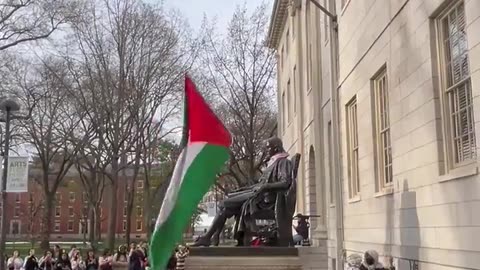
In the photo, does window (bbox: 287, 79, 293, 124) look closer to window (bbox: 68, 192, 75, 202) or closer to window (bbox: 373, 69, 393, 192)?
window (bbox: 373, 69, 393, 192)

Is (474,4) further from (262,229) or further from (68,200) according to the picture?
(68,200)

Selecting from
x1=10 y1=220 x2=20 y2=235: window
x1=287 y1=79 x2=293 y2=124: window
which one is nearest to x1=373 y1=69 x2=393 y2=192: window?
x1=287 y1=79 x2=293 y2=124: window

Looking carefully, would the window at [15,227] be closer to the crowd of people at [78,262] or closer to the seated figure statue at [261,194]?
the crowd of people at [78,262]

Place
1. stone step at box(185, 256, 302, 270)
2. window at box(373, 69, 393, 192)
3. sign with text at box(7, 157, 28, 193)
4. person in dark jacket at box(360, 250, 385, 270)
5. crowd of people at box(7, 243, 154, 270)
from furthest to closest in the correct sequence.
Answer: crowd of people at box(7, 243, 154, 270), sign with text at box(7, 157, 28, 193), window at box(373, 69, 393, 192), stone step at box(185, 256, 302, 270), person in dark jacket at box(360, 250, 385, 270)

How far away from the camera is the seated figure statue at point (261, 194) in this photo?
11.4 metres

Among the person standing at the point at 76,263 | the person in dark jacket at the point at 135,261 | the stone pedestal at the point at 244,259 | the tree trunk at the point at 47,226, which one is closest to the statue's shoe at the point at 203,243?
the stone pedestal at the point at 244,259

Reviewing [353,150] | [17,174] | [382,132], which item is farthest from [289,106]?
[382,132]

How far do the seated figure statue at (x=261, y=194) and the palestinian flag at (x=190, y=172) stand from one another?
179 centimetres

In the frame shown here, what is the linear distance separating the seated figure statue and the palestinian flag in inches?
70.4

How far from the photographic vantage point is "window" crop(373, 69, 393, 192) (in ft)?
36.7

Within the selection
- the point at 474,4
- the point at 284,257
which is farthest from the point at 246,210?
the point at 474,4

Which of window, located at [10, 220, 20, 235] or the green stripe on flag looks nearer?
the green stripe on flag

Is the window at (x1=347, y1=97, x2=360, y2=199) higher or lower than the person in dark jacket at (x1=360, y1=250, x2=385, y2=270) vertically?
higher

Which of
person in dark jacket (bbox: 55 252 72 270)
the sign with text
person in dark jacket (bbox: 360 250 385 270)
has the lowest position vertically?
person in dark jacket (bbox: 55 252 72 270)
